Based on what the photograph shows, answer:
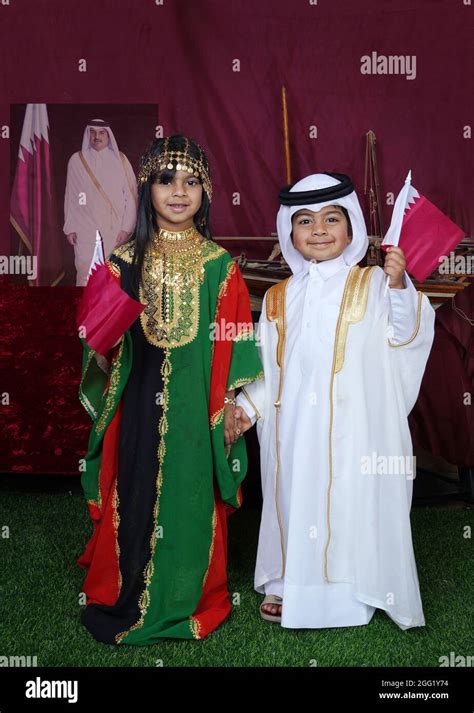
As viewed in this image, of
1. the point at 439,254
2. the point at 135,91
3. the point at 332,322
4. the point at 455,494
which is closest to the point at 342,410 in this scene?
the point at 332,322

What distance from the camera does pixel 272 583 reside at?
3.10m

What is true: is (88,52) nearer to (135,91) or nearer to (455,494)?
(135,91)

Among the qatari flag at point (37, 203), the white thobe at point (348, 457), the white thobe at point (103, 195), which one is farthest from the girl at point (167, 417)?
the qatari flag at point (37, 203)

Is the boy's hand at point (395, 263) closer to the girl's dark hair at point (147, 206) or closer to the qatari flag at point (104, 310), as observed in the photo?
the girl's dark hair at point (147, 206)

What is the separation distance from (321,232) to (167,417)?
89 cm

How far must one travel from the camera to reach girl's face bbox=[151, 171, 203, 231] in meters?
2.88

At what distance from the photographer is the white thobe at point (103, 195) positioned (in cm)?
477

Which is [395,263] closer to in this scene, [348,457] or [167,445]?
[348,457]

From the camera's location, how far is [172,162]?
2.88 meters

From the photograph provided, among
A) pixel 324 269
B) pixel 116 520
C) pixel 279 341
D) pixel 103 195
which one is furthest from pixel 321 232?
pixel 103 195

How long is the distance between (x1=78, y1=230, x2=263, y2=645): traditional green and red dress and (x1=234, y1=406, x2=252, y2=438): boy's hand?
3.8 inches

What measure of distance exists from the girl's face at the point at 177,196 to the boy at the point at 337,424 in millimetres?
354

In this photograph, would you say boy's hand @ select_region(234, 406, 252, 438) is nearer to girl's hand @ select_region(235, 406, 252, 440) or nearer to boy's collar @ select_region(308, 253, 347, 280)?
girl's hand @ select_region(235, 406, 252, 440)

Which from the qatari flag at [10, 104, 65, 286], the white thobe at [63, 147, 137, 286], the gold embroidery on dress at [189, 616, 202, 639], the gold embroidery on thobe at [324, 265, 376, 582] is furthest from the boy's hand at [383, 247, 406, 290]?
the qatari flag at [10, 104, 65, 286]
